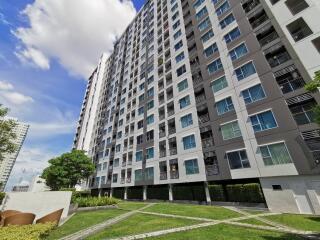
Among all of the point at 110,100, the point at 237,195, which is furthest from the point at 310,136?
the point at 110,100

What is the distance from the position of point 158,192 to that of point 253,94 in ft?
69.3

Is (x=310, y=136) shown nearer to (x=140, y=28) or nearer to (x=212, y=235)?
(x=212, y=235)

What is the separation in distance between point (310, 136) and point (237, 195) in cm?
962

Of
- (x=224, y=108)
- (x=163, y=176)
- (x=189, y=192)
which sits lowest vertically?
(x=189, y=192)

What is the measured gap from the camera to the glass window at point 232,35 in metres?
27.1

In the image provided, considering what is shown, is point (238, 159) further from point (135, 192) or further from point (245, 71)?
point (135, 192)

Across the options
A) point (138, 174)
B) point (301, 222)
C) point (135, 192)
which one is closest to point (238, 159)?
point (301, 222)

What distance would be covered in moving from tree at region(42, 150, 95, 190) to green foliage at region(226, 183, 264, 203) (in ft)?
112

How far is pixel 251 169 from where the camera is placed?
67.2 feet

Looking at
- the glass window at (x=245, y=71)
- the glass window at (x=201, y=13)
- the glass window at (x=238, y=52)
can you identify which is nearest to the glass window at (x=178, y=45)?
the glass window at (x=201, y=13)

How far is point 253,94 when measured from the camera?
2261 centimetres

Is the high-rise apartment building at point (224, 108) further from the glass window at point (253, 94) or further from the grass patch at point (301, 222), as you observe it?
the grass patch at point (301, 222)

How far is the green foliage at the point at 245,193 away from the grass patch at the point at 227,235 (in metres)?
9.15

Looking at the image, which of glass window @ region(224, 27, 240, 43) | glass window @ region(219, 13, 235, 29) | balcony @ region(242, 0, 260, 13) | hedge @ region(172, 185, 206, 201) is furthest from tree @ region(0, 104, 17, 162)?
balcony @ region(242, 0, 260, 13)
